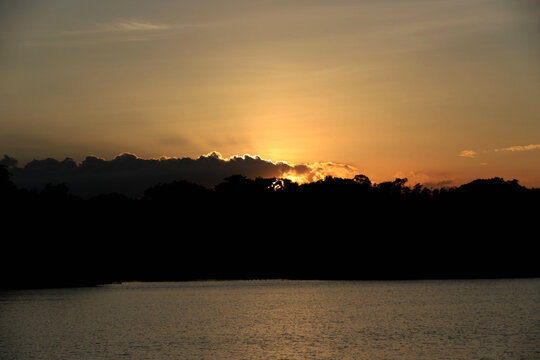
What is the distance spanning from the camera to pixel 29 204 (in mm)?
193375

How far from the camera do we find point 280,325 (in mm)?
99062

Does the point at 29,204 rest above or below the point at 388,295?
above

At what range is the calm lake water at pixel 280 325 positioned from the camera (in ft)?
243

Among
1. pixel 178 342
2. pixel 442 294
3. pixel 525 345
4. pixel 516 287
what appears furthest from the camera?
pixel 516 287

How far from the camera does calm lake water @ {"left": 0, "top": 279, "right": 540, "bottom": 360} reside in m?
74.0

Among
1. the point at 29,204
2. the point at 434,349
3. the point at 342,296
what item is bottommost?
the point at 434,349

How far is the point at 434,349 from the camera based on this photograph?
7444cm

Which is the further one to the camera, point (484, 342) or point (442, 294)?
point (442, 294)

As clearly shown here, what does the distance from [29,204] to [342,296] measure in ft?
291

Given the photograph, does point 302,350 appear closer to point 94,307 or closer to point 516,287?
→ point 94,307

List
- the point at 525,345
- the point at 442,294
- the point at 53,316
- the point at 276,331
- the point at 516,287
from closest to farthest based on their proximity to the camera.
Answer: the point at 525,345
the point at 276,331
the point at 53,316
the point at 442,294
the point at 516,287

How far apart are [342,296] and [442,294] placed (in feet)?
65.9

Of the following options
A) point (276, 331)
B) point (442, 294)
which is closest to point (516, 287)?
point (442, 294)

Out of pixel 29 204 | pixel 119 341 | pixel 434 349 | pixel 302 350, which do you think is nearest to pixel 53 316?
pixel 119 341
